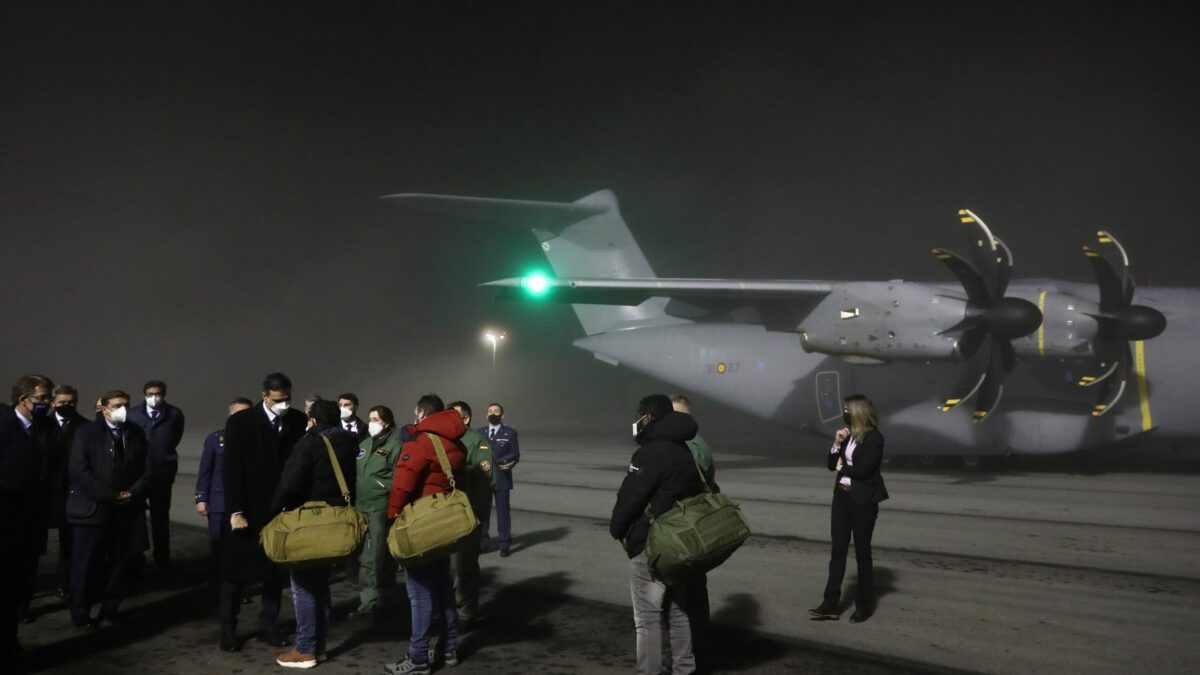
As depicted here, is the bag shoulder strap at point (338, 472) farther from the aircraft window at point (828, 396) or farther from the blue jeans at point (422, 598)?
the aircraft window at point (828, 396)

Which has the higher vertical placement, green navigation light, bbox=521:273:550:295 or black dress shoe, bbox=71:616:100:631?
green navigation light, bbox=521:273:550:295

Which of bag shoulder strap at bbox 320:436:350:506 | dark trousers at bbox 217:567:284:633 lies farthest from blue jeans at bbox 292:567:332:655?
dark trousers at bbox 217:567:284:633

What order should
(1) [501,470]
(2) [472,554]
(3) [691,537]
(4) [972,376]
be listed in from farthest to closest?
(4) [972,376] → (1) [501,470] → (2) [472,554] → (3) [691,537]

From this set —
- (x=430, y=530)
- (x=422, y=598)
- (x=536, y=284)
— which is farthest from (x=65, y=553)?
(x=536, y=284)

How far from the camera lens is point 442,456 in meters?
5.02

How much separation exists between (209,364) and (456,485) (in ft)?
155

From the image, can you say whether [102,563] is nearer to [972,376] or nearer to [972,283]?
[972,283]

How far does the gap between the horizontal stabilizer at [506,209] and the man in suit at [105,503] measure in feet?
32.0

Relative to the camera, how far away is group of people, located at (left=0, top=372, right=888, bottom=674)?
4.60 m

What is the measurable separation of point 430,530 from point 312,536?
0.78 meters

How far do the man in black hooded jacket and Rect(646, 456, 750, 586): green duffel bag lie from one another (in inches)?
3.0

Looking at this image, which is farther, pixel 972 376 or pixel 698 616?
pixel 972 376

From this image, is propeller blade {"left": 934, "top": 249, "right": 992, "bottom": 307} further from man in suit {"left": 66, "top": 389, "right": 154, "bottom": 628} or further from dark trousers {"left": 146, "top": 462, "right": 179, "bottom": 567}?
man in suit {"left": 66, "top": 389, "right": 154, "bottom": 628}

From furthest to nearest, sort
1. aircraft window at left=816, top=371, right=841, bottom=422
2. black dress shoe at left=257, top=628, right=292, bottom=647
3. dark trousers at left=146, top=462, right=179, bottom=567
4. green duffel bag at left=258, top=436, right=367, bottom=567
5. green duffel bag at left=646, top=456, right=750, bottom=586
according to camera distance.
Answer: aircraft window at left=816, top=371, right=841, bottom=422
dark trousers at left=146, top=462, right=179, bottom=567
black dress shoe at left=257, top=628, right=292, bottom=647
green duffel bag at left=258, top=436, right=367, bottom=567
green duffel bag at left=646, top=456, right=750, bottom=586
